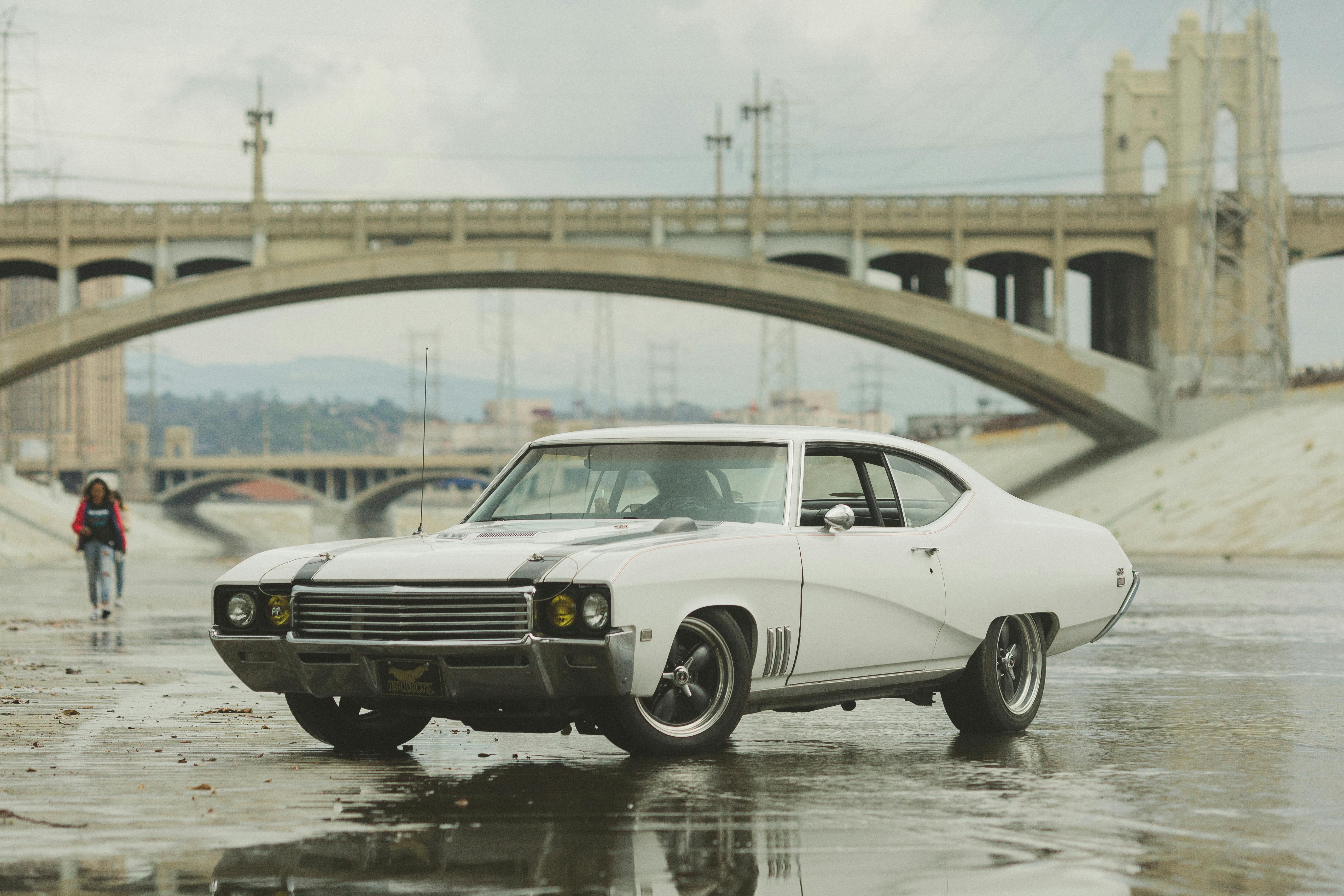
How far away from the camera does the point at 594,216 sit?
58688 millimetres

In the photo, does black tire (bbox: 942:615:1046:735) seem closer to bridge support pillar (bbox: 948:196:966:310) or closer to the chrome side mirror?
the chrome side mirror

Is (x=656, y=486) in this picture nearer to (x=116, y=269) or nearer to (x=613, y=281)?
(x=613, y=281)

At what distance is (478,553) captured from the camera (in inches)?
281

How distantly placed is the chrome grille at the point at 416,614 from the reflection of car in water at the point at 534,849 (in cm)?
62

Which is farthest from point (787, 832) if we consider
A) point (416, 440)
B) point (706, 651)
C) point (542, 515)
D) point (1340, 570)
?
point (416, 440)

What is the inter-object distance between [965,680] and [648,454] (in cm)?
198

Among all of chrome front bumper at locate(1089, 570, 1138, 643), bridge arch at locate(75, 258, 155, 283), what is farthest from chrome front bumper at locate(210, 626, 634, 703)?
bridge arch at locate(75, 258, 155, 283)

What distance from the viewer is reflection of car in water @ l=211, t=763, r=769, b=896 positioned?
498cm

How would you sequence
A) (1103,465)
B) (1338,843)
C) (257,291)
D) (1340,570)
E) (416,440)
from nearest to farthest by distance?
(1338,843), (1340,570), (257,291), (1103,465), (416,440)

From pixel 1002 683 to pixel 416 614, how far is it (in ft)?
11.1

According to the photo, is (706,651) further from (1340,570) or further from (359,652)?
(1340,570)

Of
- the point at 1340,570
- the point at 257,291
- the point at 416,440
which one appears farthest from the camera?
the point at 416,440

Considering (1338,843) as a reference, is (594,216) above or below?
above

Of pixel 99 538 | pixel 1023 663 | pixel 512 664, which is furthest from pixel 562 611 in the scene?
pixel 99 538
